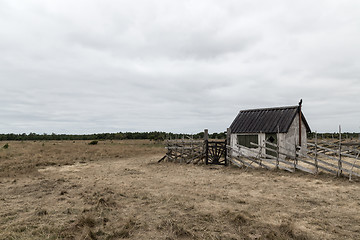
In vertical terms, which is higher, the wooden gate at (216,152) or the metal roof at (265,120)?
the metal roof at (265,120)

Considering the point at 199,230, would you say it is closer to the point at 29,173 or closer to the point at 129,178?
the point at 129,178

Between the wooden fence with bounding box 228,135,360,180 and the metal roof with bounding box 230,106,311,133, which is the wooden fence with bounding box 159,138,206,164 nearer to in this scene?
the wooden fence with bounding box 228,135,360,180

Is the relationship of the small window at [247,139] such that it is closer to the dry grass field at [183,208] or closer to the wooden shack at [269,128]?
the wooden shack at [269,128]

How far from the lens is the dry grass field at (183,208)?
5.39m

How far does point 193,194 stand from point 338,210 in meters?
4.46

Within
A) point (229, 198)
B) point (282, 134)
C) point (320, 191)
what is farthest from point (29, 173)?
point (282, 134)

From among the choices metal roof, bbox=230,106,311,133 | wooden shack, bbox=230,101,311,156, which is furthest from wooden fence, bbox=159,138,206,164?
metal roof, bbox=230,106,311,133

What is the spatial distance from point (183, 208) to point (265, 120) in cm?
1531

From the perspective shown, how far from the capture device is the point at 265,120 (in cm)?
2036

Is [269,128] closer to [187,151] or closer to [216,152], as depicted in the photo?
[216,152]

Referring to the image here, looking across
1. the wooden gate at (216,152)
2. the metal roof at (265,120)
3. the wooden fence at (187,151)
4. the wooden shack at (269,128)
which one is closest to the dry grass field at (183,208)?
the wooden gate at (216,152)

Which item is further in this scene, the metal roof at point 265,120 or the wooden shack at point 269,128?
the metal roof at point 265,120

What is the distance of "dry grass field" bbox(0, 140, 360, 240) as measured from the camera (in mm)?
5387

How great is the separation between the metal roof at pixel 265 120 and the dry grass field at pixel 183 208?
8.03m
